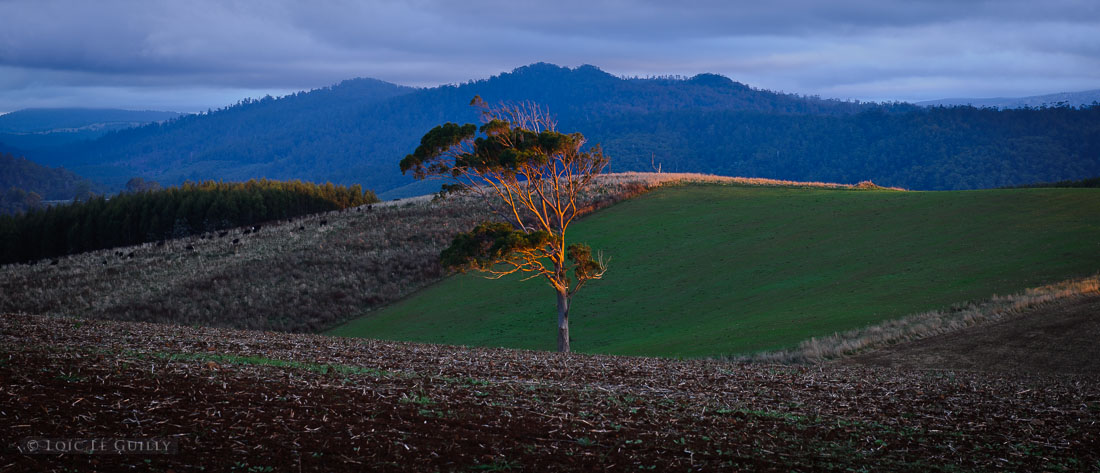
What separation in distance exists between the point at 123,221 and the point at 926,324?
4467 inches

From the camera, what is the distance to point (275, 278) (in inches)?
1977

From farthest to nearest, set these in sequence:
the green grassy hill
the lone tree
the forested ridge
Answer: the forested ridge < the green grassy hill < the lone tree

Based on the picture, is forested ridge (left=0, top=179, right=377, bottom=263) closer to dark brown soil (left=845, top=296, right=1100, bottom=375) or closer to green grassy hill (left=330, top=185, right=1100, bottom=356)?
green grassy hill (left=330, top=185, right=1100, bottom=356)

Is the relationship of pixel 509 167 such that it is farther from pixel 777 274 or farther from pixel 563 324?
pixel 777 274

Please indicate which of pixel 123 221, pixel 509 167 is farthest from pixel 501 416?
pixel 123 221

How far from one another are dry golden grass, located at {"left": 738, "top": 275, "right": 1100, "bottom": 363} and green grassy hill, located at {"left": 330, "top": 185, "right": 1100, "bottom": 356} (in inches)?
46.8

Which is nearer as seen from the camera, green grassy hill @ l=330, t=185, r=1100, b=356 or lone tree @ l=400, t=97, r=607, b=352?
lone tree @ l=400, t=97, r=607, b=352

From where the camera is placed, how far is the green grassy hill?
26.8m

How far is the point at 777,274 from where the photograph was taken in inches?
1380

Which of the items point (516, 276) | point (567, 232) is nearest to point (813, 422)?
point (516, 276)

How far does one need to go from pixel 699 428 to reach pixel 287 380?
6.40m

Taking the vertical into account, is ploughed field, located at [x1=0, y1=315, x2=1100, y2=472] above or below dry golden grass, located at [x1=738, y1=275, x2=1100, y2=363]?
above

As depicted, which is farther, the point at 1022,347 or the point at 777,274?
the point at 777,274

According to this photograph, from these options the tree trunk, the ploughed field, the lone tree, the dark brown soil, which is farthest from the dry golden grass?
the lone tree
